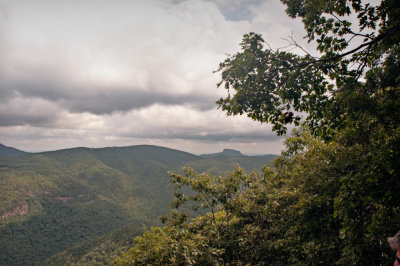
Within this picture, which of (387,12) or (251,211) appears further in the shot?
(251,211)

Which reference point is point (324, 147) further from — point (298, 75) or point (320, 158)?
point (298, 75)

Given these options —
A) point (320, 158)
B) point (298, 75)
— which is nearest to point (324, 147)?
point (320, 158)

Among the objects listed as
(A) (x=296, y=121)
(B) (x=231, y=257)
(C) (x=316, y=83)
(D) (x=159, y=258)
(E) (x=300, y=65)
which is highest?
(E) (x=300, y=65)

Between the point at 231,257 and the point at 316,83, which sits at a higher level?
the point at 316,83

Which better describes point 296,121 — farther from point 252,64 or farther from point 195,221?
point 195,221

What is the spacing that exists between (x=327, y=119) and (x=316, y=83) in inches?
46.2

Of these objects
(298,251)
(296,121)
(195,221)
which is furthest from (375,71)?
(195,221)

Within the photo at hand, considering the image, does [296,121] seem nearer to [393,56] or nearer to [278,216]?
[393,56]

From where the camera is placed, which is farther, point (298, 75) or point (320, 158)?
point (320, 158)

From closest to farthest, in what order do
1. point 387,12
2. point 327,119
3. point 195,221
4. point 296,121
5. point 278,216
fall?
point 387,12
point 296,121
point 327,119
point 278,216
point 195,221

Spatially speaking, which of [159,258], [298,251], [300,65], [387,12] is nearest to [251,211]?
[298,251]

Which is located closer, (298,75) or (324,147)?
(298,75)

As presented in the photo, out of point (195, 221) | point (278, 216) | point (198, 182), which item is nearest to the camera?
point (198, 182)

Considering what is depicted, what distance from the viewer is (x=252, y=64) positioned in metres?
6.53
